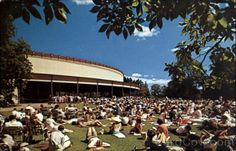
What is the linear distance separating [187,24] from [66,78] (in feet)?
105

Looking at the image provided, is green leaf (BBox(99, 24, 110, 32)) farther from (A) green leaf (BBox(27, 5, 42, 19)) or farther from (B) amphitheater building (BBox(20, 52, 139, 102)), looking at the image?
(B) amphitheater building (BBox(20, 52, 139, 102))

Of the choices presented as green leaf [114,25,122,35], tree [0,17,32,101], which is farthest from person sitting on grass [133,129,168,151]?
tree [0,17,32,101]

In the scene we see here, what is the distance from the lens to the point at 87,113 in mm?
18781

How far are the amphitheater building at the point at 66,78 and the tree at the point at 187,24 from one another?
22603 mm

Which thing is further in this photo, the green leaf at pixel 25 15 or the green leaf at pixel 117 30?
the green leaf at pixel 117 30

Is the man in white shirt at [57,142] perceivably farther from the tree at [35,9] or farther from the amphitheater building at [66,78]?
the amphitheater building at [66,78]

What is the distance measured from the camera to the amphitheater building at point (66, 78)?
3186cm


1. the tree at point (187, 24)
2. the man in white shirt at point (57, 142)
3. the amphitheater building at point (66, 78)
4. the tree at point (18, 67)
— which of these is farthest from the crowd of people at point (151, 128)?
the amphitheater building at point (66, 78)

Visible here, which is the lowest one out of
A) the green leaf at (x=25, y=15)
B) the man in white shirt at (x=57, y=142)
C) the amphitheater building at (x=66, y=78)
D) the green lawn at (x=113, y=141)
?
the green lawn at (x=113, y=141)

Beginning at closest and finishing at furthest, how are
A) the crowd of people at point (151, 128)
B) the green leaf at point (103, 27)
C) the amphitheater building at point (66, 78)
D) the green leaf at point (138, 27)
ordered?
1. the green leaf at point (103, 27)
2. the green leaf at point (138, 27)
3. the crowd of people at point (151, 128)
4. the amphitheater building at point (66, 78)

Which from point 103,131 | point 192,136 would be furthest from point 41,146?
point 192,136

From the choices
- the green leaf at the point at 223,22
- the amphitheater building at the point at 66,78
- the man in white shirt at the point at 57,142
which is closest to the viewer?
the green leaf at the point at 223,22

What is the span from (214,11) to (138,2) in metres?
0.78

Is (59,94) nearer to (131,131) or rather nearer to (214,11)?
(131,131)
